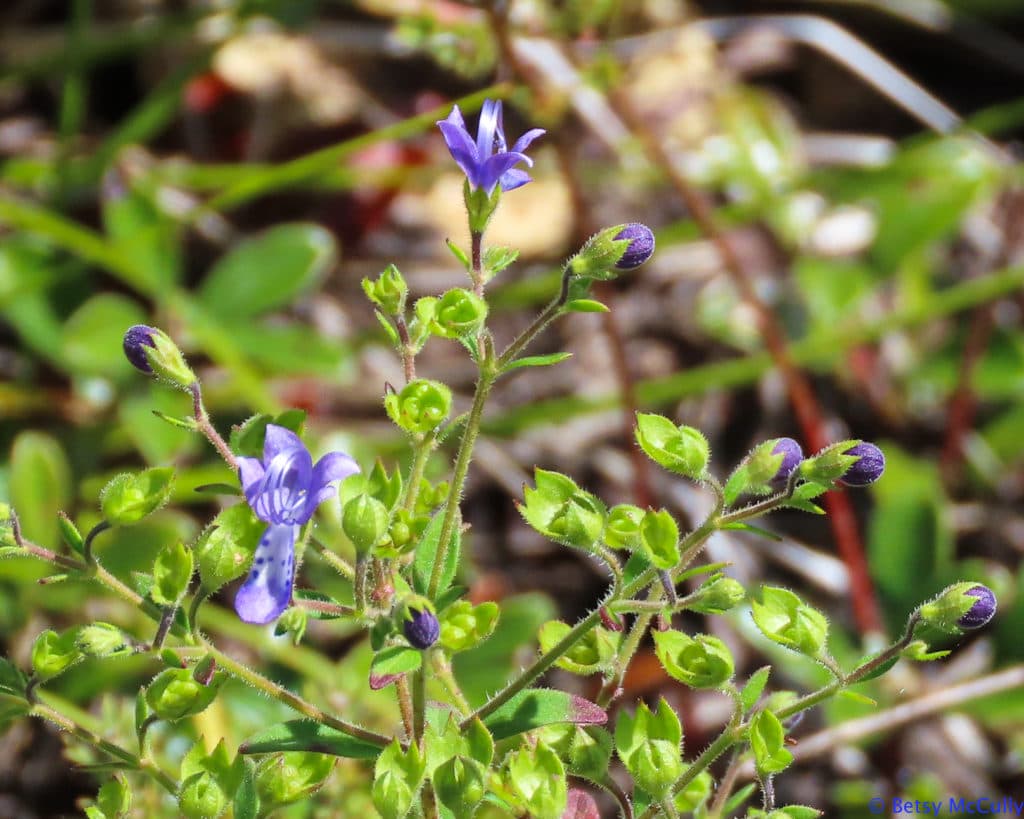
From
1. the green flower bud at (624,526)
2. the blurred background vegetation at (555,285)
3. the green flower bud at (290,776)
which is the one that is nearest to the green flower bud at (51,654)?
the green flower bud at (290,776)

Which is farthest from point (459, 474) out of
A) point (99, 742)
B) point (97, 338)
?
point (97, 338)

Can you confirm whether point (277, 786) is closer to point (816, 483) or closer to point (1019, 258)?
point (816, 483)

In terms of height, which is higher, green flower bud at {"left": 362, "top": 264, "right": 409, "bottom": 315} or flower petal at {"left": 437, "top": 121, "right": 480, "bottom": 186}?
flower petal at {"left": 437, "top": 121, "right": 480, "bottom": 186}

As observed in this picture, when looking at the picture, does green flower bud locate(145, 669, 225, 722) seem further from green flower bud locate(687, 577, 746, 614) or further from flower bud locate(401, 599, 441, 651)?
green flower bud locate(687, 577, 746, 614)

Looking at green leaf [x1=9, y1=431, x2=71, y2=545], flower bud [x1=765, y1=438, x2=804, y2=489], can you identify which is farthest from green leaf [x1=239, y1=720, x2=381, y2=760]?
green leaf [x1=9, y1=431, x2=71, y2=545]

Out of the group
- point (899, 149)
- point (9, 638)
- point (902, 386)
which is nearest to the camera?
point (9, 638)

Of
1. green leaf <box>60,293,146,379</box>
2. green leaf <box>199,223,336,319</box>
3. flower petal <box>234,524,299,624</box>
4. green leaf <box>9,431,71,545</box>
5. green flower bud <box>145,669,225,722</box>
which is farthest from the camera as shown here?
green leaf <box>199,223,336,319</box>

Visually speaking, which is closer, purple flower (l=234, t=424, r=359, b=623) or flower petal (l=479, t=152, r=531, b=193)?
purple flower (l=234, t=424, r=359, b=623)

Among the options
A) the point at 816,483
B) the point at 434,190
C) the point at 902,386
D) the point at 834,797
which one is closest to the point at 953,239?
the point at 902,386
